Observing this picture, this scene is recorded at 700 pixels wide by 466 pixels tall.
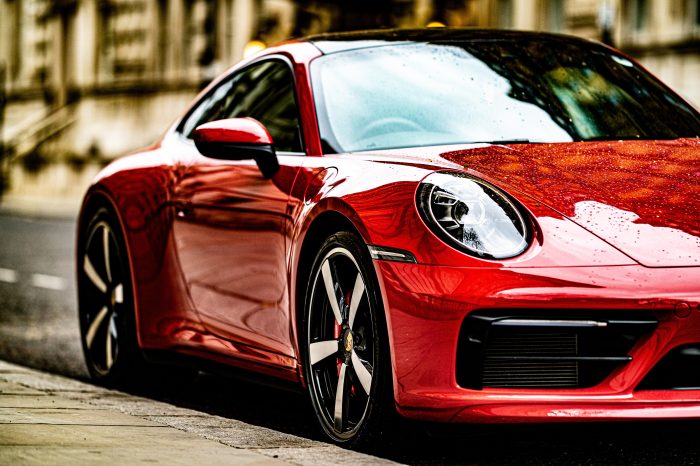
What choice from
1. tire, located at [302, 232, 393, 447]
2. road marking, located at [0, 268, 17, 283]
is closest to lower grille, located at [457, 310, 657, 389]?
tire, located at [302, 232, 393, 447]

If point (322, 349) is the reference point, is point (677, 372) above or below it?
above

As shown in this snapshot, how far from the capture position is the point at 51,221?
86.5 ft

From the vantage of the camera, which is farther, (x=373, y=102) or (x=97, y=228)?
(x=97, y=228)

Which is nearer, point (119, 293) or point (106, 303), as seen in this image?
point (119, 293)

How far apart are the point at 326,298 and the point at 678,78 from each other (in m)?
18.8

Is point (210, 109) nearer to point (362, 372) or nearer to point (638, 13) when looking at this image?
point (362, 372)

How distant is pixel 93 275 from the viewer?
7215 mm

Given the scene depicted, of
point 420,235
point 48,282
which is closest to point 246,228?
point 420,235

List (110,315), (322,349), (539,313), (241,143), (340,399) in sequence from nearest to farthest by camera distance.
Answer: (539,313) < (340,399) < (322,349) < (241,143) < (110,315)

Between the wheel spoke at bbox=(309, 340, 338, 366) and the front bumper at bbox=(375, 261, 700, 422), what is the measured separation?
0.49 meters

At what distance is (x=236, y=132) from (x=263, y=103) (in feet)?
2.11

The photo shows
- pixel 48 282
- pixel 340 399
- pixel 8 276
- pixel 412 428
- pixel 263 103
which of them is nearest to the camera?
pixel 412 428

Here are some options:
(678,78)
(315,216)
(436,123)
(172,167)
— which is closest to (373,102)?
(436,123)

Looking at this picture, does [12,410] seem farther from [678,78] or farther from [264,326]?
[678,78]
